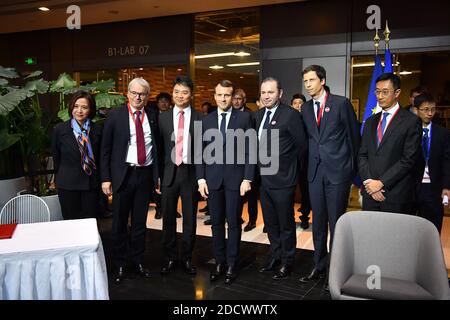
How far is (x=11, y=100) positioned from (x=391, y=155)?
3.55 m

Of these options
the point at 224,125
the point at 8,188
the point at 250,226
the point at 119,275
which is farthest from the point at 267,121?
the point at 8,188

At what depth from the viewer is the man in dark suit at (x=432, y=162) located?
3521mm

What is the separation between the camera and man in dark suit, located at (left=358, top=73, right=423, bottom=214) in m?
2.97

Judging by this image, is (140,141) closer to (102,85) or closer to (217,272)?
(217,272)

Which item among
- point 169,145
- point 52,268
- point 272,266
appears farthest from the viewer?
point 272,266

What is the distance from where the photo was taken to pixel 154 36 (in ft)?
24.9

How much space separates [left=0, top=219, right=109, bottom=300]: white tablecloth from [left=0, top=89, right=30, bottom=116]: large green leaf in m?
2.14

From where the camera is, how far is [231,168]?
3.37m

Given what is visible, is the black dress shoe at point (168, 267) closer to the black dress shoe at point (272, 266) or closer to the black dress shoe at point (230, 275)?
the black dress shoe at point (230, 275)

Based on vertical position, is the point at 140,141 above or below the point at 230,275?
above

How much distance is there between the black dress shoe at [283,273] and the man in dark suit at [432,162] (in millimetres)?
1294

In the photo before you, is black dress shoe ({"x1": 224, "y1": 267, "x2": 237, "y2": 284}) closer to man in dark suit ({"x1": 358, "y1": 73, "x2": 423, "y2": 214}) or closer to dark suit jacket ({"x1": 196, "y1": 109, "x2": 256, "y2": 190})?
dark suit jacket ({"x1": 196, "y1": 109, "x2": 256, "y2": 190})

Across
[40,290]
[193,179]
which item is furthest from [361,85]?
[40,290]
